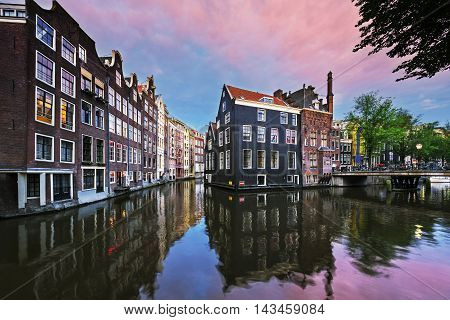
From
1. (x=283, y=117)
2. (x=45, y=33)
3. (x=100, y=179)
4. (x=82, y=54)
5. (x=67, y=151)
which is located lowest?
(x=100, y=179)

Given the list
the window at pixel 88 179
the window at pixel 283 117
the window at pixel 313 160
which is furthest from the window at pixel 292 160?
the window at pixel 88 179

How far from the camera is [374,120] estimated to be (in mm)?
43719

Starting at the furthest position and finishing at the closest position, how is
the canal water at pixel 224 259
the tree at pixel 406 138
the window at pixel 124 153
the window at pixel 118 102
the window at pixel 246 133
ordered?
the tree at pixel 406 138
the window at pixel 246 133
the window at pixel 124 153
the window at pixel 118 102
the canal water at pixel 224 259

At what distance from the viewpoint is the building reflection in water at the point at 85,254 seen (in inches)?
233

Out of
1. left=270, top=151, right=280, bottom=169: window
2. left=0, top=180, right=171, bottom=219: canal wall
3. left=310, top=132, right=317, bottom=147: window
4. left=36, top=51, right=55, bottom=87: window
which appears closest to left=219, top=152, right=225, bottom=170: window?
left=270, top=151, right=280, bottom=169: window

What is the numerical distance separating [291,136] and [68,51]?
34105mm

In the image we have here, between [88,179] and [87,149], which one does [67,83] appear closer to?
[87,149]

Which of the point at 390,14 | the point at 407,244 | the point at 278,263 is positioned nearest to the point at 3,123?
the point at 278,263

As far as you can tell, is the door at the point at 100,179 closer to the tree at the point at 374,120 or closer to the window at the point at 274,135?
the window at the point at 274,135

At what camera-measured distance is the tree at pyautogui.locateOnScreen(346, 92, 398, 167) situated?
42444 mm

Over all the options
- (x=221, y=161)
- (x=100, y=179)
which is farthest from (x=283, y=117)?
(x=100, y=179)

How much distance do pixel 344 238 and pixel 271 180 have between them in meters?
25.1

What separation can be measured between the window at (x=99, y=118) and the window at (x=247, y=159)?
2027cm
